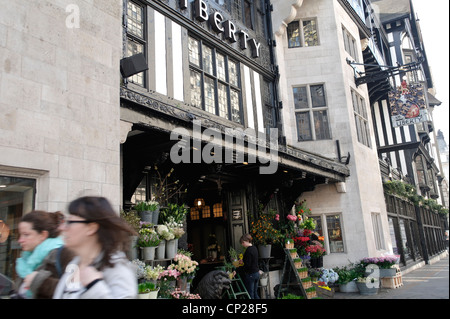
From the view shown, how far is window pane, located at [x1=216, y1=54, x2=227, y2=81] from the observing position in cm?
1076

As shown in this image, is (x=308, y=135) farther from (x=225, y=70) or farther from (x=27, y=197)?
(x=27, y=197)

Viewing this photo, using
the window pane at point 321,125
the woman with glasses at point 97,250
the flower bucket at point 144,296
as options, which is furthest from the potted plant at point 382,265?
the woman with glasses at point 97,250

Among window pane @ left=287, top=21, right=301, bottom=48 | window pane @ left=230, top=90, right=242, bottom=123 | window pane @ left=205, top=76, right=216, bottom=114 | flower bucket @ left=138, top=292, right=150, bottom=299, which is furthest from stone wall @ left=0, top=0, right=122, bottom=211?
window pane @ left=287, top=21, right=301, bottom=48

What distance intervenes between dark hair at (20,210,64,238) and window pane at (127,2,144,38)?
6053mm

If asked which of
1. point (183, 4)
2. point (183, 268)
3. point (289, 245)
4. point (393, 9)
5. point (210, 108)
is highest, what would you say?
point (393, 9)

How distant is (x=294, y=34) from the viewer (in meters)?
→ 15.7

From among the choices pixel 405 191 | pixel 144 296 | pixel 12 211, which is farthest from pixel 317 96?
pixel 12 211

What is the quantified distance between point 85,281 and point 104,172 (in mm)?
3975

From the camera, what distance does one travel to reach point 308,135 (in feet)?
48.7

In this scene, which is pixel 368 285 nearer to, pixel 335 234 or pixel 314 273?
pixel 314 273

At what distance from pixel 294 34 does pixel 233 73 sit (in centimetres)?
564

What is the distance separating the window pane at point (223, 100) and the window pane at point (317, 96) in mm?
5450

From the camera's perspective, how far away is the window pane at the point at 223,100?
34.4 feet
